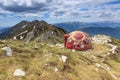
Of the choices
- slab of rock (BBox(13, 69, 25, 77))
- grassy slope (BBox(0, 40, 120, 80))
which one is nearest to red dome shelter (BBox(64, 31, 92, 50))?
grassy slope (BBox(0, 40, 120, 80))

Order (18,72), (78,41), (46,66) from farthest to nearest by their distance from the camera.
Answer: (78,41) < (46,66) < (18,72)

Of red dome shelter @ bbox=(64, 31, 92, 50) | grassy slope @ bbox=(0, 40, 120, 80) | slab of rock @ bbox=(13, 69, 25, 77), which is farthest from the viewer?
red dome shelter @ bbox=(64, 31, 92, 50)

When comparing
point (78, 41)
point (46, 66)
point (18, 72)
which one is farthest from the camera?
point (78, 41)

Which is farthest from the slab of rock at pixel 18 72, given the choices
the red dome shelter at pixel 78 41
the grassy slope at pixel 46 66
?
the red dome shelter at pixel 78 41

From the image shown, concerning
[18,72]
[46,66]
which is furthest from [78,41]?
[18,72]

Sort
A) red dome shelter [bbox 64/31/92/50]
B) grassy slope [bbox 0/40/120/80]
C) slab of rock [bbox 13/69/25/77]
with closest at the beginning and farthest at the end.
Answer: slab of rock [bbox 13/69/25/77], grassy slope [bbox 0/40/120/80], red dome shelter [bbox 64/31/92/50]

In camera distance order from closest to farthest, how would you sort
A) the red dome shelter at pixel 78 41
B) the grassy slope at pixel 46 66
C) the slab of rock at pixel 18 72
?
1. the slab of rock at pixel 18 72
2. the grassy slope at pixel 46 66
3. the red dome shelter at pixel 78 41

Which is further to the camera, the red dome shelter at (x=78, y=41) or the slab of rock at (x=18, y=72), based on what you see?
the red dome shelter at (x=78, y=41)

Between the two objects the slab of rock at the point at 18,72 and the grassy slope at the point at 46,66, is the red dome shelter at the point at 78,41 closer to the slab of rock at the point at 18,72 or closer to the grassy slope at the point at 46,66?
the grassy slope at the point at 46,66

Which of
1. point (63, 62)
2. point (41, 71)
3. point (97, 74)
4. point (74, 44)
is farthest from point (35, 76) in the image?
point (74, 44)

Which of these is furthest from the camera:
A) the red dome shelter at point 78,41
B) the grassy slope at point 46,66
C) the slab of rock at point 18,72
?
the red dome shelter at point 78,41

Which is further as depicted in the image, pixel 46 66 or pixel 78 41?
pixel 78 41

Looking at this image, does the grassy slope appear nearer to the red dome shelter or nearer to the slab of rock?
the slab of rock

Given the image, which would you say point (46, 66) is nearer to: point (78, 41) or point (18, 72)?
point (18, 72)
